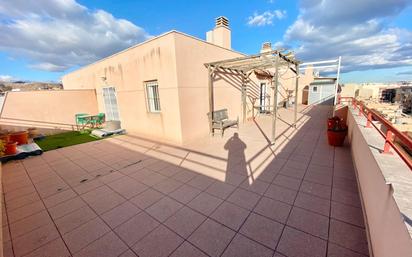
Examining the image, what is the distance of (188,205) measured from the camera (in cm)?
246

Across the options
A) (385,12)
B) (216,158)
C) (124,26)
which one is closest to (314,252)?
(216,158)

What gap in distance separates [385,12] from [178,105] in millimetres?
11736

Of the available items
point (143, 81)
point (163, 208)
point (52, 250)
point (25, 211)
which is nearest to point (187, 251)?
point (163, 208)

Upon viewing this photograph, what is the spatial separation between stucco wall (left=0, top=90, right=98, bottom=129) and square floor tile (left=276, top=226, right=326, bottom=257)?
1048 cm

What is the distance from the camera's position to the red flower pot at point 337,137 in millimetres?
4414

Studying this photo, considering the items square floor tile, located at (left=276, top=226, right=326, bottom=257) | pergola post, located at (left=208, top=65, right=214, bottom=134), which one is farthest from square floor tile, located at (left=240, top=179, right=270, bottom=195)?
pergola post, located at (left=208, top=65, right=214, bottom=134)

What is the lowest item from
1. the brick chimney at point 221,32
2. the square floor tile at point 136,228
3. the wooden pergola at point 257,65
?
the square floor tile at point 136,228

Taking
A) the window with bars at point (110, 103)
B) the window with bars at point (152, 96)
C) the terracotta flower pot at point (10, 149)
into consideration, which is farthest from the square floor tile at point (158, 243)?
the window with bars at point (110, 103)

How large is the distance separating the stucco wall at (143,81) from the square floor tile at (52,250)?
12.0 ft

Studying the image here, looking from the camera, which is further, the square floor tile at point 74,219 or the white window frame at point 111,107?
the white window frame at point 111,107

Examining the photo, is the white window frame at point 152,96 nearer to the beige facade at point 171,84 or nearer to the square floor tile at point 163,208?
the beige facade at point 171,84

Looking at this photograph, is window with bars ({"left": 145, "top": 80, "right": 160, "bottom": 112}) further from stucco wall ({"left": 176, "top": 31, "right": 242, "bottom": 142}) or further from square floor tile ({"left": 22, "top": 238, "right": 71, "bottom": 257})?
square floor tile ({"left": 22, "top": 238, "right": 71, "bottom": 257})

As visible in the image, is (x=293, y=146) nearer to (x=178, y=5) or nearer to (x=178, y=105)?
(x=178, y=105)

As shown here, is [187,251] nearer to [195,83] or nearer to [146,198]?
[146,198]
